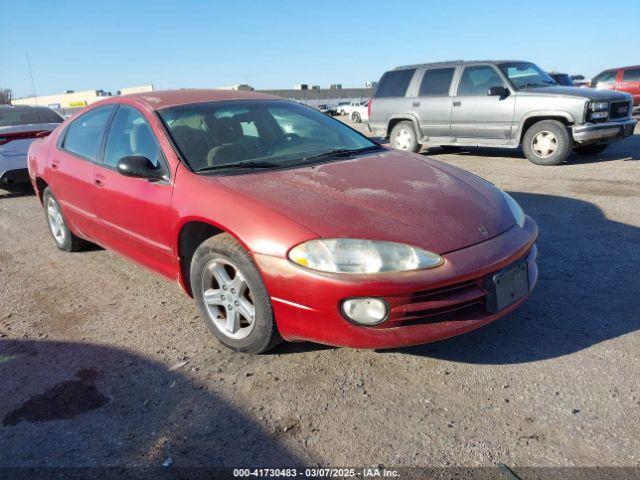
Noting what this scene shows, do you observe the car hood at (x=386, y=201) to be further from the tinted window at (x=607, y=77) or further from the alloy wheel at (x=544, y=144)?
the tinted window at (x=607, y=77)

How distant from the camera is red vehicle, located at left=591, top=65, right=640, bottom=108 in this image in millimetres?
17906

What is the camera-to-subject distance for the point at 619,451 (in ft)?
6.76

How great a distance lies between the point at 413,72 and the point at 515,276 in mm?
8398

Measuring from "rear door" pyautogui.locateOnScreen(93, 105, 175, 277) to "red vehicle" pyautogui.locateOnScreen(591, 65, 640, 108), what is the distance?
62.2ft

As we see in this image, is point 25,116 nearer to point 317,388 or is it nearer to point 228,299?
point 228,299

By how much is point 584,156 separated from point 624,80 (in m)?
11.0

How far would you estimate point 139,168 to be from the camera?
3182 mm

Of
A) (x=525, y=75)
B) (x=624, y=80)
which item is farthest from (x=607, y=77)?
(x=525, y=75)

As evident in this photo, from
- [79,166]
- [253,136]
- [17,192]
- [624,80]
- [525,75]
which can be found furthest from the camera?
[624,80]

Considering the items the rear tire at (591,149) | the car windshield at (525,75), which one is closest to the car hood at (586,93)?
the car windshield at (525,75)

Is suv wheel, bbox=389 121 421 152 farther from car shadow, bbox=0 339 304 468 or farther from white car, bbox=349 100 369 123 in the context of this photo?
white car, bbox=349 100 369 123

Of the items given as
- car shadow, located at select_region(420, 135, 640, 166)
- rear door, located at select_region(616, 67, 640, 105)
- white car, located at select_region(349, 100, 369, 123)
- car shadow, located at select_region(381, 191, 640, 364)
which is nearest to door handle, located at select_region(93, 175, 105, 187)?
car shadow, located at select_region(381, 191, 640, 364)

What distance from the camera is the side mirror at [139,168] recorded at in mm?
3174

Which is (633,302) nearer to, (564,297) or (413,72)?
(564,297)
